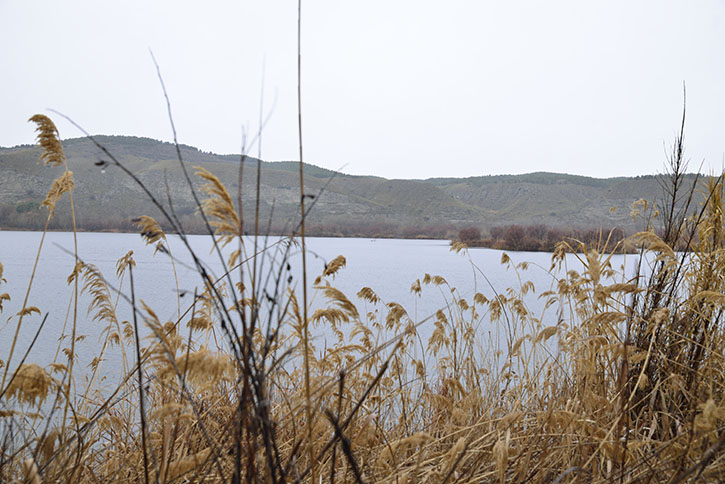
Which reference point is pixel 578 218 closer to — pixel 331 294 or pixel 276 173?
pixel 276 173

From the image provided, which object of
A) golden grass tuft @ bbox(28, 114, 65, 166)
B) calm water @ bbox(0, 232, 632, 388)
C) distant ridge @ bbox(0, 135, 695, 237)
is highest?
distant ridge @ bbox(0, 135, 695, 237)

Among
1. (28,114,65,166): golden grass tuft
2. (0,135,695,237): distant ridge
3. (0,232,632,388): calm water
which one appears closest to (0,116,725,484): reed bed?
(28,114,65,166): golden grass tuft

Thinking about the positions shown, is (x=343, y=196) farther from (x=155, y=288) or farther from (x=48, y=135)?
(x=48, y=135)

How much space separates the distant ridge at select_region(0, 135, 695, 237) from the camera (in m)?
46.0

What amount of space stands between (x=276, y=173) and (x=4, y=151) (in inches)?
1742

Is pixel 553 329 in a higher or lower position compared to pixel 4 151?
lower

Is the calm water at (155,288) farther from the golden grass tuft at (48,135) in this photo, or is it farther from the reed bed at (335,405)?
Answer: the golden grass tuft at (48,135)

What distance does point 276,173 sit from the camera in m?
93.8

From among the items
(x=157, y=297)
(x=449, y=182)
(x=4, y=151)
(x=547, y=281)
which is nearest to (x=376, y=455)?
(x=157, y=297)

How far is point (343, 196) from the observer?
78688 mm

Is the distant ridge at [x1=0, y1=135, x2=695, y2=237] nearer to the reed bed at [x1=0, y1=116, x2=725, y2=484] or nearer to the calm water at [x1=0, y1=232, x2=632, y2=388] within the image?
the calm water at [x1=0, y1=232, x2=632, y2=388]

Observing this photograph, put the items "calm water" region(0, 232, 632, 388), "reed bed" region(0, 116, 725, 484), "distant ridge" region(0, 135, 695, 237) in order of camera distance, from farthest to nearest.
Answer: "distant ridge" region(0, 135, 695, 237), "calm water" region(0, 232, 632, 388), "reed bed" region(0, 116, 725, 484)

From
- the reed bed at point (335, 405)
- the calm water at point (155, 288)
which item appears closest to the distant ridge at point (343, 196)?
the calm water at point (155, 288)

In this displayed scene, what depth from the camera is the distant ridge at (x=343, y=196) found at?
151 ft
